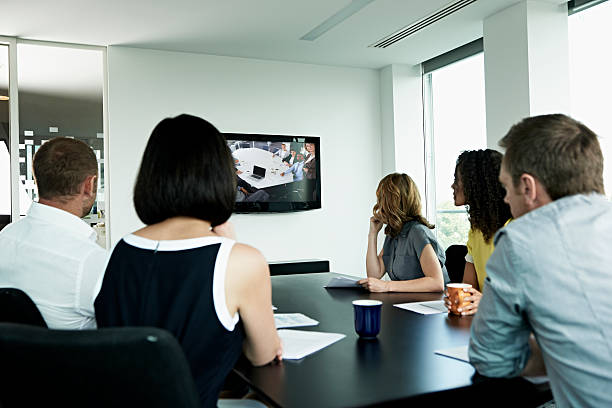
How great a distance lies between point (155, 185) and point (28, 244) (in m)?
0.59

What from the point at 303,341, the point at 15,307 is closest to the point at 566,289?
the point at 303,341

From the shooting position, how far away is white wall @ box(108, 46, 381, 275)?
4898 millimetres

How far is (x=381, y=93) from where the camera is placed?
6.02m

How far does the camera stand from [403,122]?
19.1 ft

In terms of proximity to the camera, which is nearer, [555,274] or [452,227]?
[555,274]

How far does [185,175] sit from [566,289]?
86 cm

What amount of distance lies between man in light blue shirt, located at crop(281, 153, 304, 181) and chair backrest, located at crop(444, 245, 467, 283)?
274cm

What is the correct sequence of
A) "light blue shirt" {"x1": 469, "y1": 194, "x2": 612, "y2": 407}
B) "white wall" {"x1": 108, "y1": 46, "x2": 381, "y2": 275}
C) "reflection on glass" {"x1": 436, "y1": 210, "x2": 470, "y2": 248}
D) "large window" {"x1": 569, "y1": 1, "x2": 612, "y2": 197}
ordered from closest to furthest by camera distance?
"light blue shirt" {"x1": 469, "y1": 194, "x2": 612, "y2": 407} → "large window" {"x1": 569, "y1": 1, "x2": 612, "y2": 197} → "white wall" {"x1": 108, "y1": 46, "x2": 381, "y2": 275} → "reflection on glass" {"x1": 436, "y1": 210, "x2": 470, "y2": 248}

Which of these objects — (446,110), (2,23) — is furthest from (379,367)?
(446,110)

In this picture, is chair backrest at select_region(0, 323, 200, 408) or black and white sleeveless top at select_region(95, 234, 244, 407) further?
black and white sleeveless top at select_region(95, 234, 244, 407)

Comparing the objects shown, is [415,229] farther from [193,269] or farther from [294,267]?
[294,267]

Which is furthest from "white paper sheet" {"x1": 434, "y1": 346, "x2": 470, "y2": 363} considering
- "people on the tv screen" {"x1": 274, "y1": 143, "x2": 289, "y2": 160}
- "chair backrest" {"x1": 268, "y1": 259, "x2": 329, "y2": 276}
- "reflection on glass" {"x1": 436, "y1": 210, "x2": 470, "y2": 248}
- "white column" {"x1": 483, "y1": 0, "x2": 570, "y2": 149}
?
"people on the tv screen" {"x1": 274, "y1": 143, "x2": 289, "y2": 160}

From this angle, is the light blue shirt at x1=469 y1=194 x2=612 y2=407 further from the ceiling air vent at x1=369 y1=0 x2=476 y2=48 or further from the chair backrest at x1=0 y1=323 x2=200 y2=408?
the ceiling air vent at x1=369 y1=0 x2=476 y2=48

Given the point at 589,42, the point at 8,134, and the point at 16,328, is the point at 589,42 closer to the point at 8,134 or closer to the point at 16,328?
the point at 16,328
